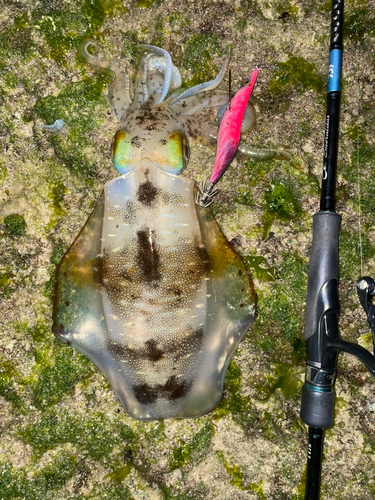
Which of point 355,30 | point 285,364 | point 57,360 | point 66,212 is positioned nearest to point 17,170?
point 66,212

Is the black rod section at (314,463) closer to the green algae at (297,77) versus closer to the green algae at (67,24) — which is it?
the green algae at (297,77)

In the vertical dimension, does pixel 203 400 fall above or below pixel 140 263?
below

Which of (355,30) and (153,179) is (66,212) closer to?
(153,179)

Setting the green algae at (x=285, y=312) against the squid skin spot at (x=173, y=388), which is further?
the green algae at (x=285, y=312)

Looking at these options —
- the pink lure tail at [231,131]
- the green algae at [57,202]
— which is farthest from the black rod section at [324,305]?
the green algae at [57,202]

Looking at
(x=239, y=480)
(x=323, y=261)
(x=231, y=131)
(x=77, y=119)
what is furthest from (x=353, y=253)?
(x=77, y=119)

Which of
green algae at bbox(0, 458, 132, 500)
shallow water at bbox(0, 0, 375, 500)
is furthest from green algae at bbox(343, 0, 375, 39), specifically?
green algae at bbox(0, 458, 132, 500)

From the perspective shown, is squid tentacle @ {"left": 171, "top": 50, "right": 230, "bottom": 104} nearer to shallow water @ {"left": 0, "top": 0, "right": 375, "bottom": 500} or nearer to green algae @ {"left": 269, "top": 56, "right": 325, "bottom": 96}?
shallow water @ {"left": 0, "top": 0, "right": 375, "bottom": 500}
